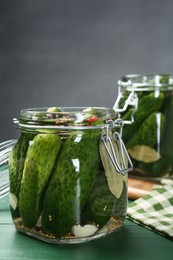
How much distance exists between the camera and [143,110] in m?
1.02

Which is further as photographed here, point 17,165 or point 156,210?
point 156,210

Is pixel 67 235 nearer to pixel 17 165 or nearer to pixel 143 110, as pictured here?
pixel 17 165

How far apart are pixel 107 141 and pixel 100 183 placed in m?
0.05

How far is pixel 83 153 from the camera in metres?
0.70

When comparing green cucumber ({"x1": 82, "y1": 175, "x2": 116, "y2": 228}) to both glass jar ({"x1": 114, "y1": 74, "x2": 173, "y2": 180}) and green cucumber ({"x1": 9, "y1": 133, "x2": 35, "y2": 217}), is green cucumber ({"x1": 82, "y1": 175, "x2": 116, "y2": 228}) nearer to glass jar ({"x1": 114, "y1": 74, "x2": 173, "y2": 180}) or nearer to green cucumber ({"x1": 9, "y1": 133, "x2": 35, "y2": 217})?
green cucumber ({"x1": 9, "y1": 133, "x2": 35, "y2": 217})

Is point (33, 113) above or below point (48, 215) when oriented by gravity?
above

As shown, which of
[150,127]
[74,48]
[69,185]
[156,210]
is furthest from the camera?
[74,48]

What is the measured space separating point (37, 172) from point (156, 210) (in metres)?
0.24

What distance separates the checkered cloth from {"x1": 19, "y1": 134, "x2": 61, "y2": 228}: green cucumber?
16cm

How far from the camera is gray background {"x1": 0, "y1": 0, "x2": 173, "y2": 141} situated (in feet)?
6.68

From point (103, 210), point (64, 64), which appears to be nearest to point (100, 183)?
point (103, 210)

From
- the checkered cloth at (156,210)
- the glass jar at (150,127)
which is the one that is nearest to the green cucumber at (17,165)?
the checkered cloth at (156,210)

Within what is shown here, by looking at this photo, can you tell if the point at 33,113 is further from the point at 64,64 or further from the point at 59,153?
the point at 64,64

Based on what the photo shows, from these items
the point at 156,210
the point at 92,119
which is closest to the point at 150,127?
the point at 156,210
